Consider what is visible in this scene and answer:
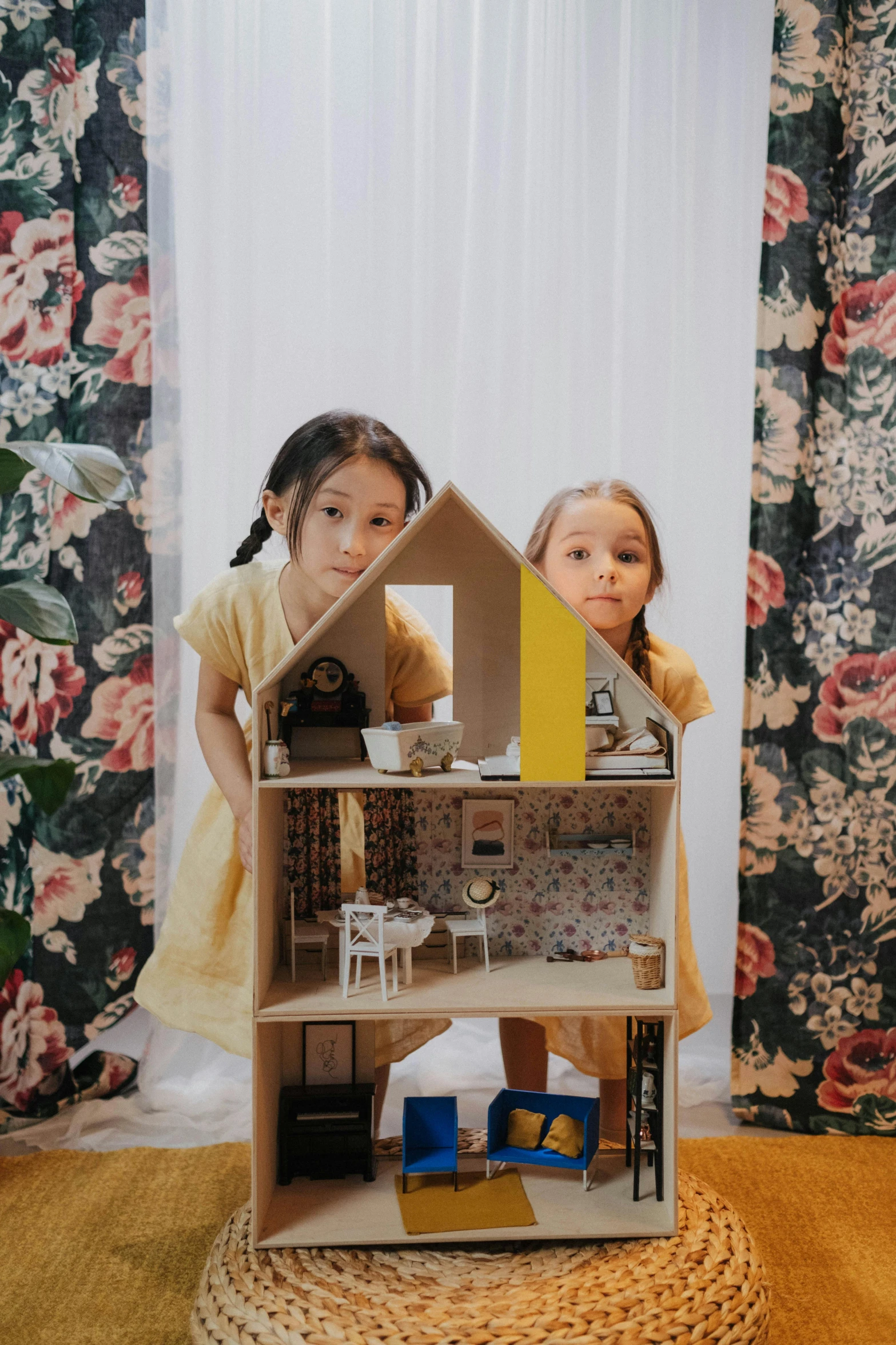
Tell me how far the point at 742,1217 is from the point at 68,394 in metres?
1.98

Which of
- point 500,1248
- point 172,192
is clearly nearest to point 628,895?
point 500,1248

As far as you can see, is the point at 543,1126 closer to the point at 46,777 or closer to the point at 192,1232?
the point at 192,1232

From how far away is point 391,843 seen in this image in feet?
4.98

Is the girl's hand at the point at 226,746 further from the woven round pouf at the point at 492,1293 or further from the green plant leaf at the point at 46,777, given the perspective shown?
the woven round pouf at the point at 492,1293

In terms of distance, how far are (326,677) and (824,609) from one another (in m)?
1.16

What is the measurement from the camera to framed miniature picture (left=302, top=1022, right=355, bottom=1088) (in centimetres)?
151

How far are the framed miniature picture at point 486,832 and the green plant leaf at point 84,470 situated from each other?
0.66 meters

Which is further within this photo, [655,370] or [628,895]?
[655,370]

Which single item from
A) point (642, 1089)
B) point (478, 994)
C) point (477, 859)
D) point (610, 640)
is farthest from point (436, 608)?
point (642, 1089)

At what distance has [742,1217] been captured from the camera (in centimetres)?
177

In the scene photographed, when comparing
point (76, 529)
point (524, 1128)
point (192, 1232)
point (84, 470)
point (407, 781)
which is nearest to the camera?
point (407, 781)

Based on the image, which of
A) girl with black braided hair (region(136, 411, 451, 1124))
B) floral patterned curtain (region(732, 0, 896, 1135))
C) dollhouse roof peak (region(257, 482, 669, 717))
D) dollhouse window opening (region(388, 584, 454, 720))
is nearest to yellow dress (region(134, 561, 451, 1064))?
girl with black braided hair (region(136, 411, 451, 1124))

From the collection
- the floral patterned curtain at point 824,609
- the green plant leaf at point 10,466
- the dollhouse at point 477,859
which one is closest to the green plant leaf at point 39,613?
the green plant leaf at point 10,466

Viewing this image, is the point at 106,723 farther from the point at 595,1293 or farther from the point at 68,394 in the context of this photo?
the point at 595,1293
